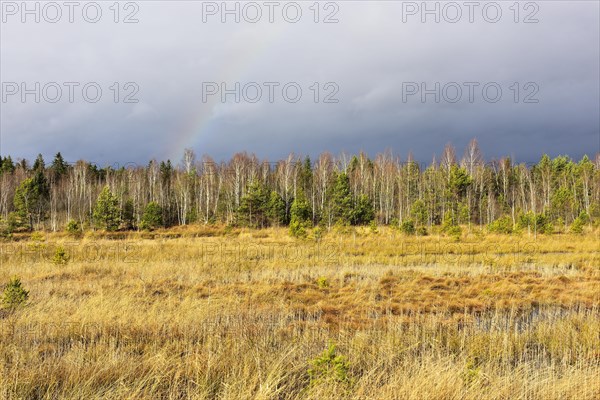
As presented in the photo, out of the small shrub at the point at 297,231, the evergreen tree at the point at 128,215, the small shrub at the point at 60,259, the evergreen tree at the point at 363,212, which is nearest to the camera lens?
the small shrub at the point at 60,259

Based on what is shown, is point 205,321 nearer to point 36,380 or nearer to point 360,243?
point 36,380

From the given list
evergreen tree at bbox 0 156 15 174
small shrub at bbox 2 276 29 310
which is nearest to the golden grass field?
small shrub at bbox 2 276 29 310

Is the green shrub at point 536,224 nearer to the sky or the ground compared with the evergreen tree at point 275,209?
nearer to the ground

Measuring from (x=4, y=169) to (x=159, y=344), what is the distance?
77.7 meters

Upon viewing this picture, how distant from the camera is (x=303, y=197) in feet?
162

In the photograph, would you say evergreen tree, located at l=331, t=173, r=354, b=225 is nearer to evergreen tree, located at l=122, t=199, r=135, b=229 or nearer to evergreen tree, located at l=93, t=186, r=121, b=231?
evergreen tree, located at l=93, t=186, r=121, b=231

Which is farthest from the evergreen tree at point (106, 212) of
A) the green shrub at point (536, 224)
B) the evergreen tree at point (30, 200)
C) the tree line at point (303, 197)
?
the green shrub at point (536, 224)

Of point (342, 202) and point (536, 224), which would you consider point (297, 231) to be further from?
point (536, 224)

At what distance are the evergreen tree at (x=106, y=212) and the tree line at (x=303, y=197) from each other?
A: 0.11 metres

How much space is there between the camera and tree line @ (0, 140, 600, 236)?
44906mm

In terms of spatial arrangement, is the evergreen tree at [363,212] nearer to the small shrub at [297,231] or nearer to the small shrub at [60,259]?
the small shrub at [297,231]

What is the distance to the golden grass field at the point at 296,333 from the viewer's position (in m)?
4.06

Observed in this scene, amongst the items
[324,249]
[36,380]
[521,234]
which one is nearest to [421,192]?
[521,234]

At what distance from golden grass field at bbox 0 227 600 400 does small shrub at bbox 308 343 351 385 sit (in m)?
0.02
